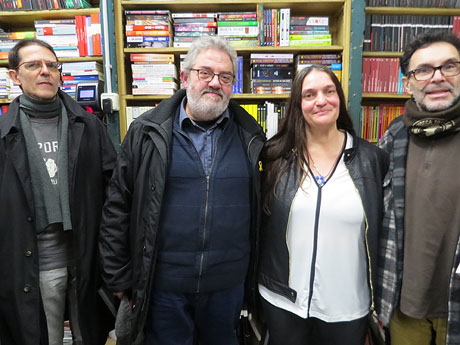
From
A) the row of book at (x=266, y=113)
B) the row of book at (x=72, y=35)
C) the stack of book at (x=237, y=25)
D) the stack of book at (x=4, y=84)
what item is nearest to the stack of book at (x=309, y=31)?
the stack of book at (x=237, y=25)

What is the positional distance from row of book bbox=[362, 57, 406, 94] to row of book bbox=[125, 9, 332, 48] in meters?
0.37

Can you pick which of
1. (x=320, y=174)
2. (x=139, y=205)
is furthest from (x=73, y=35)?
(x=320, y=174)

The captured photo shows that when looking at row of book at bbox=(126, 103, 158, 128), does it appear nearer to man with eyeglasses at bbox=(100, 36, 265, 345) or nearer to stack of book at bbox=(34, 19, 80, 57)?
stack of book at bbox=(34, 19, 80, 57)

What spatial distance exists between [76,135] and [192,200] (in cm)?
63

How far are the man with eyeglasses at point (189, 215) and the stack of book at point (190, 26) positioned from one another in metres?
1.05

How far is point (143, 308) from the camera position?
1.17 m

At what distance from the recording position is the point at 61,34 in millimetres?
2207

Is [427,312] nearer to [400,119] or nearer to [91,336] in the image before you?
[400,119]

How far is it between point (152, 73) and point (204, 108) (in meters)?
1.16

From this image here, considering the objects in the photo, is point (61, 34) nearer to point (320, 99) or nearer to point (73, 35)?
point (73, 35)

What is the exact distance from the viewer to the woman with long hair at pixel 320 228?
1.12 meters

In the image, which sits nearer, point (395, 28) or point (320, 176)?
point (320, 176)

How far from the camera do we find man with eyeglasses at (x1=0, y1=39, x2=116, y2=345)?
1.24 metres

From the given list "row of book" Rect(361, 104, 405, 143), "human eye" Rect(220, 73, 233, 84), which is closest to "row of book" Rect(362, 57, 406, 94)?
"row of book" Rect(361, 104, 405, 143)
